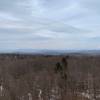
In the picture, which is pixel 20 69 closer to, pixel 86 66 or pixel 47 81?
pixel 86 66

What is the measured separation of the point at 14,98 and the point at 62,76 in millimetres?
13169

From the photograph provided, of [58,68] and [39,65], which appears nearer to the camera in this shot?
[58,68]

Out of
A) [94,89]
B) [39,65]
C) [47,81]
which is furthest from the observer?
[39,65]

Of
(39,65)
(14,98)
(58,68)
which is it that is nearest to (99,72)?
(58,68)

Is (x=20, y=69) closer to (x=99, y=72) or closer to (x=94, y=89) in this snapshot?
(x=99, y=72)

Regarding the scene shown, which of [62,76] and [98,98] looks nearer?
[98,98]

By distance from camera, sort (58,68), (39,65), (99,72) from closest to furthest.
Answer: (58,68) < (99,72) < (39,65)

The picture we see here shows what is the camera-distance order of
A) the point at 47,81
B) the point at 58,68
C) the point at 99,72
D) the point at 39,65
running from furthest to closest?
the point at 39,65
the point at 99,72
the point at 58,68
the point at 47,81

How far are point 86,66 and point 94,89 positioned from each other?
65.9 feet

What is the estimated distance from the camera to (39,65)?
1962 inches

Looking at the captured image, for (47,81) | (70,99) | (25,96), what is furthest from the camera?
(47,81)

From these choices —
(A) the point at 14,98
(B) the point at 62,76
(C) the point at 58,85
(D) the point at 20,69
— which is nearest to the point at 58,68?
(B) the point at 62,76

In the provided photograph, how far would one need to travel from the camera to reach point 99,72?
38000 millimetres

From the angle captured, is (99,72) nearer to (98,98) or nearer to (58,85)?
(58,85)
